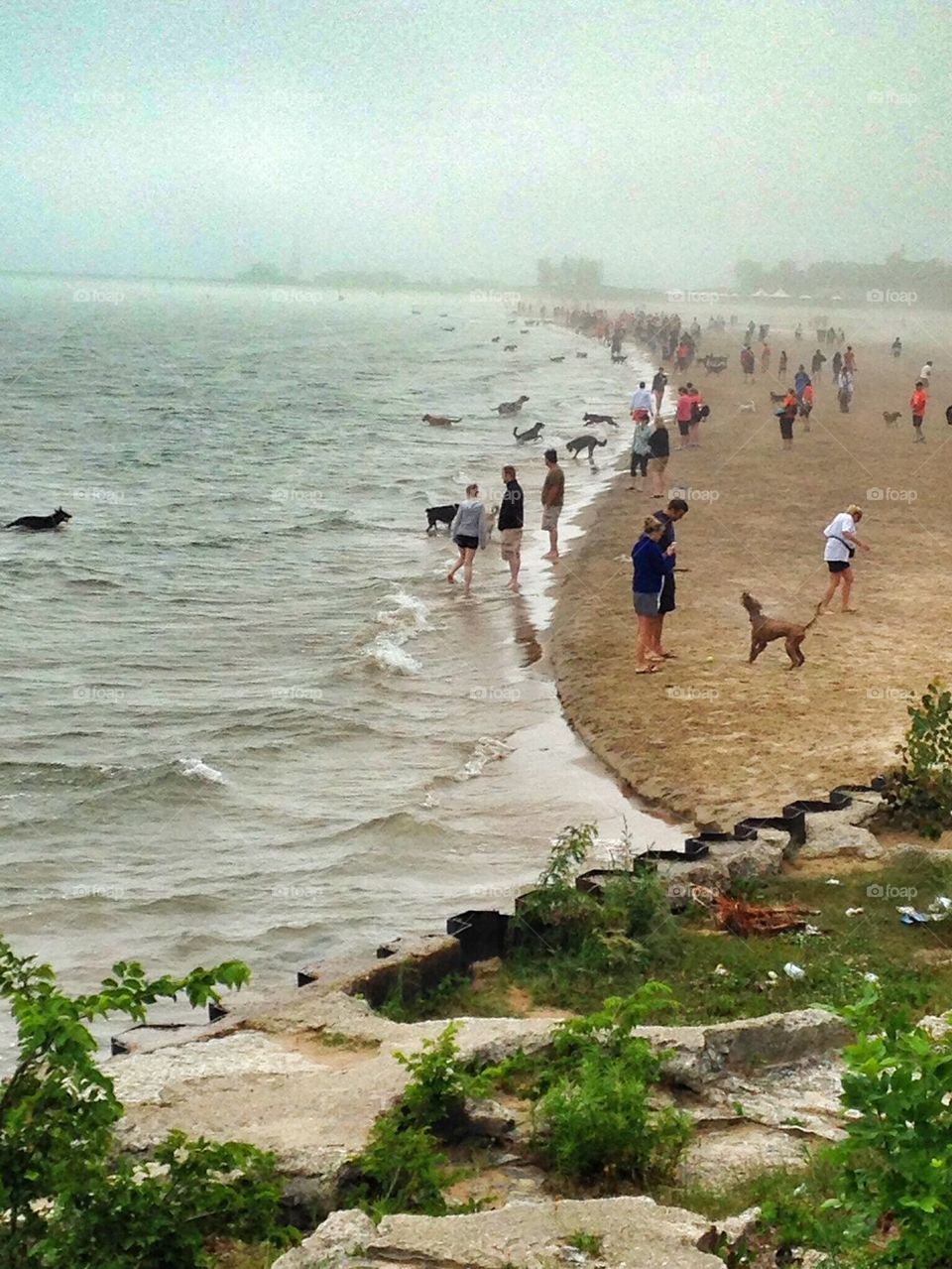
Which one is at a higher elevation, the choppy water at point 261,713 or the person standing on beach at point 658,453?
the person standing on beach at point 658,453

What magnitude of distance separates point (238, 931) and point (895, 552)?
12.8m

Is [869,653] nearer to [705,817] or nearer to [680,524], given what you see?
[705,817]

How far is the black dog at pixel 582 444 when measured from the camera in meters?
32.4

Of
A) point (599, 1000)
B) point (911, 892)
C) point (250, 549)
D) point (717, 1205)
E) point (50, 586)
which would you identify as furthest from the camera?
point (250, 549)

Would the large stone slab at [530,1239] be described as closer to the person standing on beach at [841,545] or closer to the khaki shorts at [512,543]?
the person standing on beach at [841,545]

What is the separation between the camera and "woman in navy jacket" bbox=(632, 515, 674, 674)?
13.2 meters

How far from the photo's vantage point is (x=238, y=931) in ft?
30.2

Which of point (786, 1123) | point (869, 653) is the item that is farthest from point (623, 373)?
point (786, 1123)

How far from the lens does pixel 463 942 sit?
7.78m

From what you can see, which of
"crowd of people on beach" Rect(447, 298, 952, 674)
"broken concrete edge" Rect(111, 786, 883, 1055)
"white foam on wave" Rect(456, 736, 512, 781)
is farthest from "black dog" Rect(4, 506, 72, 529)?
"broken concrete edge" Rect(111, 786, 883, 1055)
